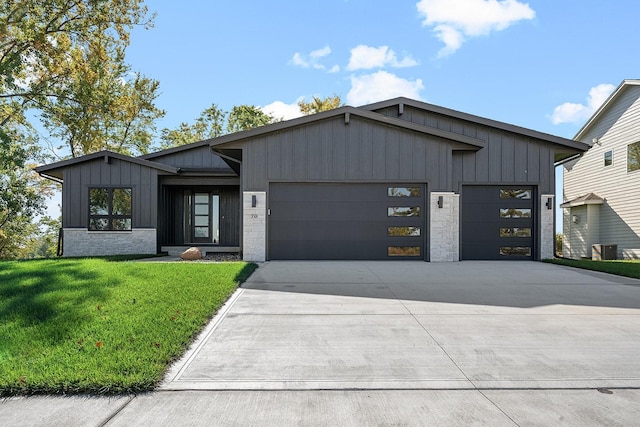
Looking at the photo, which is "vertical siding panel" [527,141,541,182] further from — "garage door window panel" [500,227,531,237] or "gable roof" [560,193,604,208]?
"gable roof" [560,193,604,208]

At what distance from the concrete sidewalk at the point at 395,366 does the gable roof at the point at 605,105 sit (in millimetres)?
13150

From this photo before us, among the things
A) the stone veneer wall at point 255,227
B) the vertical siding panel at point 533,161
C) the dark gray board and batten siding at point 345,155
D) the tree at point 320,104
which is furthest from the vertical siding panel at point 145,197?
the tree at point 320,104

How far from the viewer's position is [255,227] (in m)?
10.8

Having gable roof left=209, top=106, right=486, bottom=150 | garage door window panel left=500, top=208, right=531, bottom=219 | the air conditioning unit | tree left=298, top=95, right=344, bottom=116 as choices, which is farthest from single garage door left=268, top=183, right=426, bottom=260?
tree left=298, top=95, right=344, bottom=116

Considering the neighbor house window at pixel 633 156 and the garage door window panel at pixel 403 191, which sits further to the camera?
the neighbor house window at pixel 633 156

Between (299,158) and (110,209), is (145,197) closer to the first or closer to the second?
(110,209)

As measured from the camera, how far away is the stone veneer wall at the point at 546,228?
11664 mm

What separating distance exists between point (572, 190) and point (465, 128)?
36.3 ft

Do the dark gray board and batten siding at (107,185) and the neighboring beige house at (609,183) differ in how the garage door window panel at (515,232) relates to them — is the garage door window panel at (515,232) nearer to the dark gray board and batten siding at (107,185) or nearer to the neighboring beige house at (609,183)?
the neighboring beige house at (609,183)

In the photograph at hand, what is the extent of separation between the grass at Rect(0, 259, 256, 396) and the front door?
317 inches

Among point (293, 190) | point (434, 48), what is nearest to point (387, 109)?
point (434, 48)

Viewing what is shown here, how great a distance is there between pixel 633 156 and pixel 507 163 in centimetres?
773

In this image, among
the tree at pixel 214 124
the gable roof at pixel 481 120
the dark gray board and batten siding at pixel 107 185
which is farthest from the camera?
the tree at pixel 214 124

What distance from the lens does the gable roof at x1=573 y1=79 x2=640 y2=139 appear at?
15.2 m
